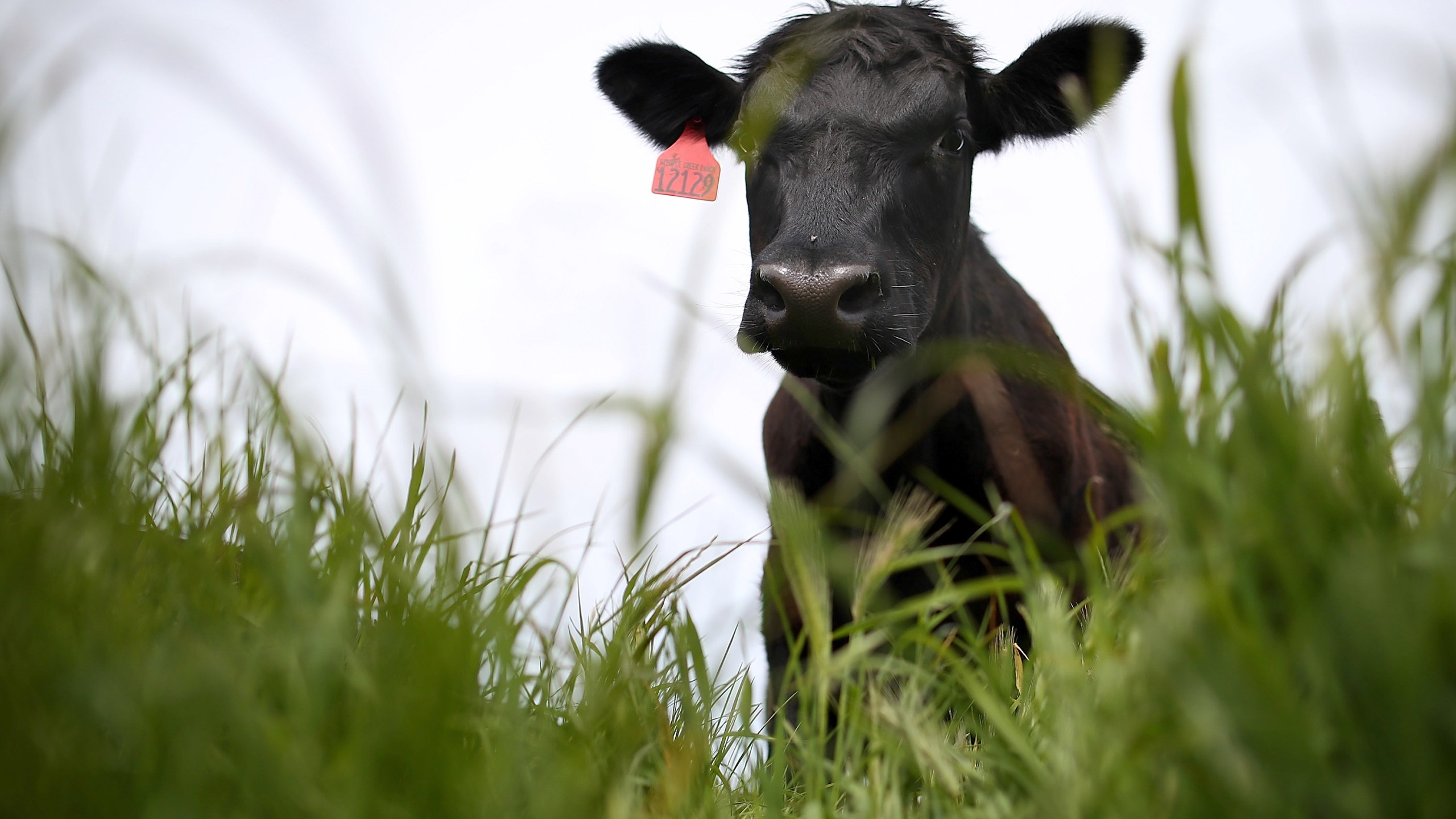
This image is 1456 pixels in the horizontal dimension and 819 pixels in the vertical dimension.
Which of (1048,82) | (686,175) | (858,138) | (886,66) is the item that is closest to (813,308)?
(858,138)

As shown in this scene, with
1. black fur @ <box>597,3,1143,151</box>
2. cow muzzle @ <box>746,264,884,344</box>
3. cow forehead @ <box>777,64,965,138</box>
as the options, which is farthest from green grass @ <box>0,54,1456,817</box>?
black fur @ <box>597,3,1143,151</box>

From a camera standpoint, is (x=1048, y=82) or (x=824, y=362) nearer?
(x=824, y=362)

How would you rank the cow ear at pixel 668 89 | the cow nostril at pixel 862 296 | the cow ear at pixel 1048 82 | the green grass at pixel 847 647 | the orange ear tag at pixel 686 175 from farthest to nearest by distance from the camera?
the cow ear at pixel 668 89 < the orange ear tag at pixel 686 175 < the cow ear at pixel 1048 82 < the cow nostril at pixel 862 296 < the green grass at pixel 847 647

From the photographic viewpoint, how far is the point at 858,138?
142 inches

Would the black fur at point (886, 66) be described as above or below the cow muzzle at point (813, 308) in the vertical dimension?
above

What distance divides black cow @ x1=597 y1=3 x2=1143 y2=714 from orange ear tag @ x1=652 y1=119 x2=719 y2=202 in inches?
10.5

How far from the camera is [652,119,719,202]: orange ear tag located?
427 cm

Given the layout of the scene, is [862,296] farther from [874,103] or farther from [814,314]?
[874,103]

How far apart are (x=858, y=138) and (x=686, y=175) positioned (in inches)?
39.0

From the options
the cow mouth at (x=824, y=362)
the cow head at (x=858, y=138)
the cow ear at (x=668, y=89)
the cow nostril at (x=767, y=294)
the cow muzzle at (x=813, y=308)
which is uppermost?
the cow ear at (x=668, y=89)

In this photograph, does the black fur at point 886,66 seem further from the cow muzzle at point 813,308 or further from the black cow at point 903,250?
the cow muzzle at point 813,308

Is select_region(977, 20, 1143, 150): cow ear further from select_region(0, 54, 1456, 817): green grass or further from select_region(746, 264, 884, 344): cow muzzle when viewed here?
select_region(0, 54, 1456, 817): green grass

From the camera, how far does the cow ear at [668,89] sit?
14.7 feet

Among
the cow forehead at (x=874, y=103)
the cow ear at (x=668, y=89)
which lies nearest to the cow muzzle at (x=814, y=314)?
the cow forehead at (x=874, y=103)
